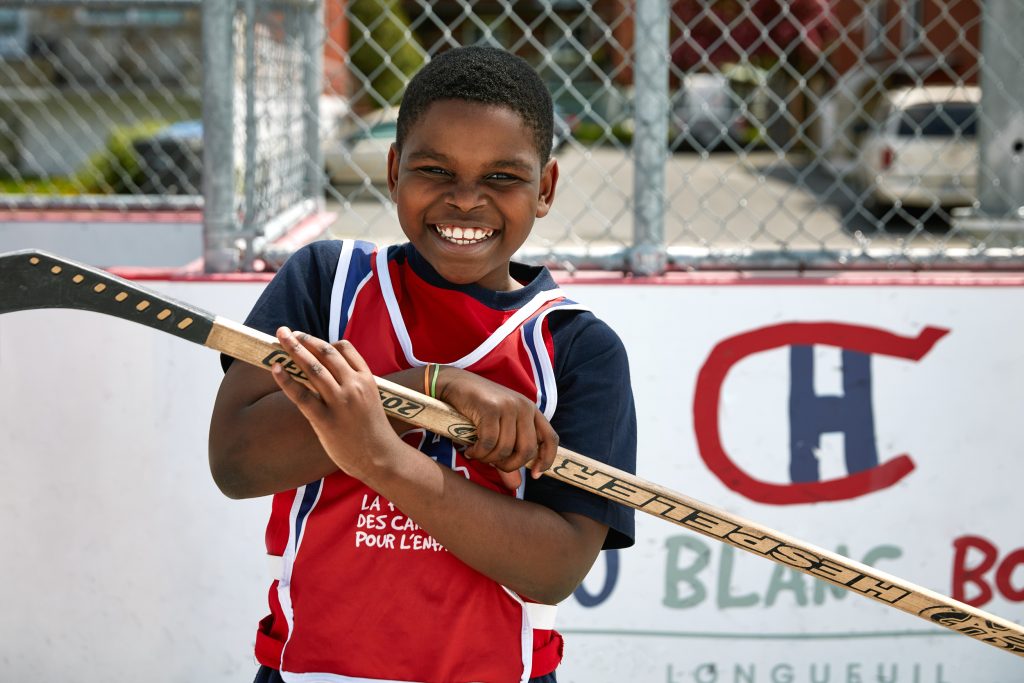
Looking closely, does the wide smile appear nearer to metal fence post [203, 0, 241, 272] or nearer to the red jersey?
the red jersey

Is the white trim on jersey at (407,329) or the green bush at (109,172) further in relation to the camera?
the green bush at (109,172)

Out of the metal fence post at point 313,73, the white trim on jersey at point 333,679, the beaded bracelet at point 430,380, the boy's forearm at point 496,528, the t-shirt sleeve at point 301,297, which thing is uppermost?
the metal fence post at point 313,73

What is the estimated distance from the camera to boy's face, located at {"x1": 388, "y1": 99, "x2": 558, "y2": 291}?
5.12 feet

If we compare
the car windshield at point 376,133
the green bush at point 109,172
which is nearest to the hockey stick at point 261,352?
the car windshield at point 376,133

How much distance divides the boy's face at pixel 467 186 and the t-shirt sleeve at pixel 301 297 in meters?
0.13

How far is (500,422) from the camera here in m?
1.44

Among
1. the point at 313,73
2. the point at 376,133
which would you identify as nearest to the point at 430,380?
the point at 313,73

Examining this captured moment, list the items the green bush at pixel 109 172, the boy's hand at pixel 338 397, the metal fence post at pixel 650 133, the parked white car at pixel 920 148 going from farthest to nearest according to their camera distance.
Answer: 1. the green bush at pixel 109 172
2. the parked white car at pixel 920 148
3. the metal fence post at pixel 650 133
4. the boy's hand at pixel 338 397

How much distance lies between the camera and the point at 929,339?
10.2ft

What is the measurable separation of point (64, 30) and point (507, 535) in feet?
65.3

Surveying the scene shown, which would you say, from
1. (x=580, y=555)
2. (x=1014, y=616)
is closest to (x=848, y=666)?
(x=1014, y=616)

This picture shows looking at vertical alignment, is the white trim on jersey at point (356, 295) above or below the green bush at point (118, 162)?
below

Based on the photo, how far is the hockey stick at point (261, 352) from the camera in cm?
139

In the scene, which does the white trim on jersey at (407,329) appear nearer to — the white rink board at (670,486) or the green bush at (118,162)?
the white rink board at (670,486)
